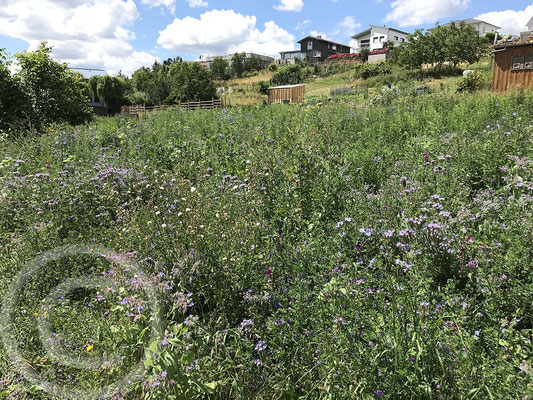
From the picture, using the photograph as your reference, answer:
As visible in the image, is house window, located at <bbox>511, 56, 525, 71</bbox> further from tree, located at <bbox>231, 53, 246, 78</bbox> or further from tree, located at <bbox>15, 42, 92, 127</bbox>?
tree, located at <bbox>231, 53, 246, 78</bbox>

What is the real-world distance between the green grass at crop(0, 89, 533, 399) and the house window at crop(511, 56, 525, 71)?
9080 mm

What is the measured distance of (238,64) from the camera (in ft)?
202

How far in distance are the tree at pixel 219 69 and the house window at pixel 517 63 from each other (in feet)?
165

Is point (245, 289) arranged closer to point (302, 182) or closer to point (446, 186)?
point (302, 182)

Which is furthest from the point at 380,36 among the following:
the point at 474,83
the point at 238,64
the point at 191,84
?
the point at 474,83

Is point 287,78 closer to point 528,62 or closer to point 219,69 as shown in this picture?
point 219,69

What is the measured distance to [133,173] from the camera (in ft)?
15.5

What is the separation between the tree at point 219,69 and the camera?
5719 cm

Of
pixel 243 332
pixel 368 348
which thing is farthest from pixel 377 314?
pixel 243 332

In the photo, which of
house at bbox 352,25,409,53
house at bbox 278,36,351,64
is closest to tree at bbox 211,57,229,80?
house at bbox 278,36,351,64

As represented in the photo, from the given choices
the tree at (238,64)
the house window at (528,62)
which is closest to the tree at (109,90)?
the tree at (238,64)

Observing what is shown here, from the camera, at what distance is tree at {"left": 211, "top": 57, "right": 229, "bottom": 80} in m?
57.2

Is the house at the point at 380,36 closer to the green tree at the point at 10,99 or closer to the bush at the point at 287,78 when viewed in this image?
the bush at the point at 287,78

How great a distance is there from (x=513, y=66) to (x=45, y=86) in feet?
51.7
